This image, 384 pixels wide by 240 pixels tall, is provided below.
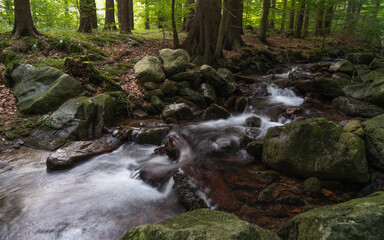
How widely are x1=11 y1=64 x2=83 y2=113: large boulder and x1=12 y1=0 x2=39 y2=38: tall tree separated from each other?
97.1 inches

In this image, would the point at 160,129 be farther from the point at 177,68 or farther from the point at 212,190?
the point at 177,68

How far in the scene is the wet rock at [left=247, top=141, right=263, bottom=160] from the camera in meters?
5.13

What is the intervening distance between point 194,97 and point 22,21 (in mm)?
7412

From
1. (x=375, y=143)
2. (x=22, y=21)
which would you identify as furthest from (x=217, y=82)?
(x=22, y=21)

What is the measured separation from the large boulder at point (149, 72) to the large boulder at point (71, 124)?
A: 2.16 m

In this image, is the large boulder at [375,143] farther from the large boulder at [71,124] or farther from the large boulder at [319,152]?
the large boulder at [71,124]

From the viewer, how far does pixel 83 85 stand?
7.53 metres

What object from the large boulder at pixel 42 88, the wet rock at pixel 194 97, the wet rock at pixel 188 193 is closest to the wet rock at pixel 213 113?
the wet rock at pixel 194 97

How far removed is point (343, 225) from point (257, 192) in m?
2.11

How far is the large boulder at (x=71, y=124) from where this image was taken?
5612 mm

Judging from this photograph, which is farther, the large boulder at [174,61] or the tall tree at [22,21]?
the large boulder at [174,61]

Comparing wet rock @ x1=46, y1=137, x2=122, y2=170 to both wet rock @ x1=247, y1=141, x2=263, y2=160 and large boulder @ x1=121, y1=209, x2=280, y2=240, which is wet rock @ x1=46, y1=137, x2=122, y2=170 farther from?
large boulder @ x1=121, y1=209, x2=280, y2=240

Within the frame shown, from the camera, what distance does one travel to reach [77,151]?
208 inches

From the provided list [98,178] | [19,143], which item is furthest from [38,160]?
[98,178]
